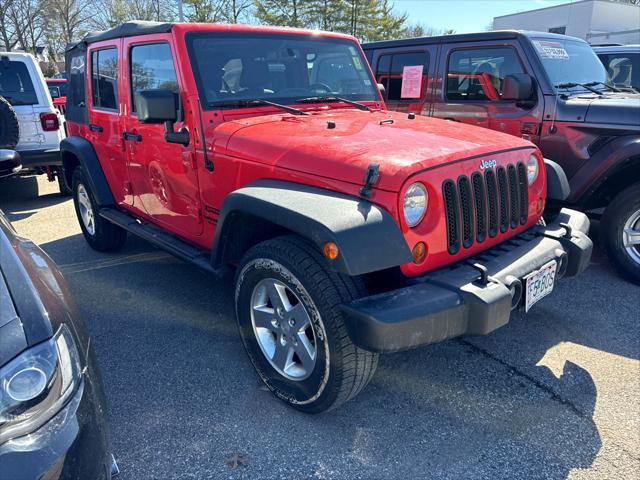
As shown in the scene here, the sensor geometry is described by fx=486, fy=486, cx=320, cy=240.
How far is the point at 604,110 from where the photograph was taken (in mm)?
4207

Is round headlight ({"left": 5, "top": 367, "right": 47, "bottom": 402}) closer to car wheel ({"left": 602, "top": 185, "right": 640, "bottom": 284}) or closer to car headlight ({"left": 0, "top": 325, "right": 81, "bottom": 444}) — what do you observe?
car headlight ({"left": 0, "top": 325, "right": 81, "bottom": 444})

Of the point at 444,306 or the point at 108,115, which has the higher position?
the point at 108,115

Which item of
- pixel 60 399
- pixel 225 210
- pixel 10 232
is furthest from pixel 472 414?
pixel 10 232

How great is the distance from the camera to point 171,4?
82.5 ft

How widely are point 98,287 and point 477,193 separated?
127 inches

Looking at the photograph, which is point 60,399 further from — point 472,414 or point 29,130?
point 29,130

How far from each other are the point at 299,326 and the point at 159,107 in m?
1.56

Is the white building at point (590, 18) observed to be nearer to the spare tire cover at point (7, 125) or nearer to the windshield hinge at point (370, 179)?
the spare tire cover at point (7, 125)

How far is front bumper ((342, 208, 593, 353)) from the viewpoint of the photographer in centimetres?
197

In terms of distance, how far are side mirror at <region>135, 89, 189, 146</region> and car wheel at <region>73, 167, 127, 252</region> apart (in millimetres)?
1979

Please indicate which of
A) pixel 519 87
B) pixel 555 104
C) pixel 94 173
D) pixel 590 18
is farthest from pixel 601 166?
pixel 590 18

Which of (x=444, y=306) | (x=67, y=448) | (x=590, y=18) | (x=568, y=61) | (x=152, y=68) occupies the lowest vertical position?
(x=67, y=448)

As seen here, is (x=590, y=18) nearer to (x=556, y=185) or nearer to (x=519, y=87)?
(x=519, y=87)

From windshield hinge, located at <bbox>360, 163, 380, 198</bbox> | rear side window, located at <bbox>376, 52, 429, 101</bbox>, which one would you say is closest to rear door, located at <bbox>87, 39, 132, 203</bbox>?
windshield hinge, located at <bbox>360, 163, 380, 198</bbox>
